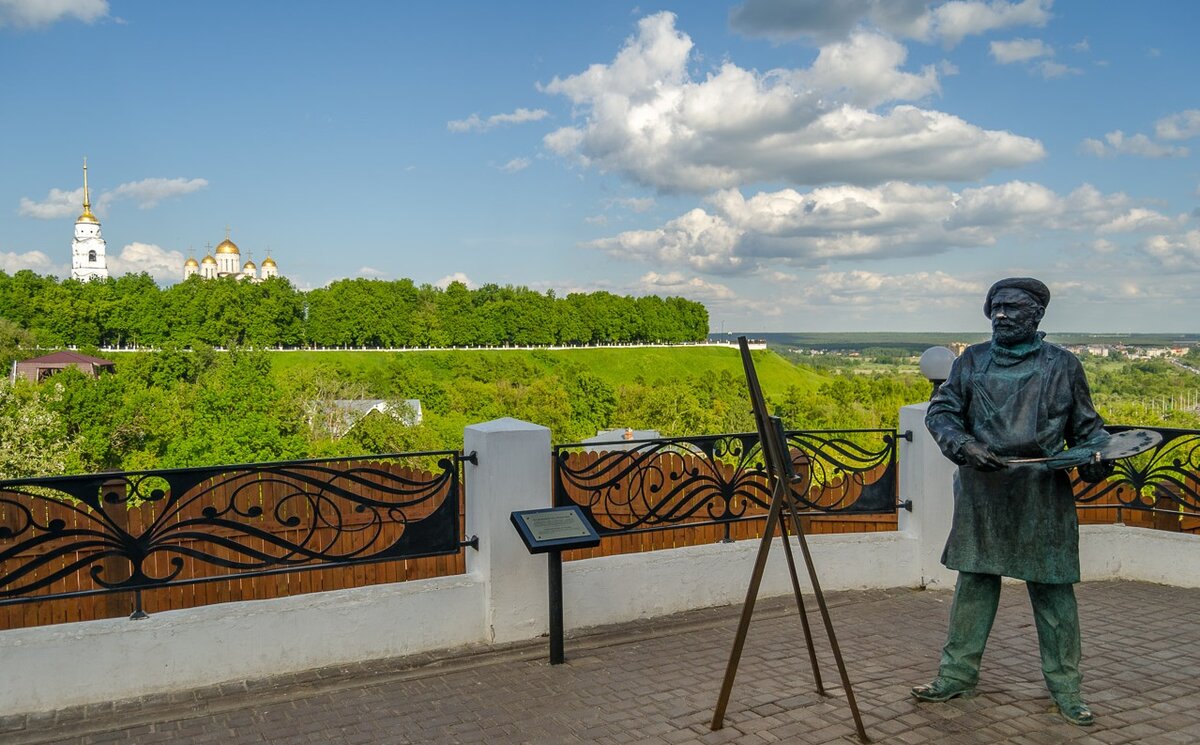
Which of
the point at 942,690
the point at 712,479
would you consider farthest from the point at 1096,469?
the point at 712,479

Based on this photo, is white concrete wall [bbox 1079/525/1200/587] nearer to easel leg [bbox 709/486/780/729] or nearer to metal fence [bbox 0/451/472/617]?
easel leg [bbox 709/486/780/729]

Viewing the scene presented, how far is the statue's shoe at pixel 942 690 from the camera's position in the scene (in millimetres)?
5016

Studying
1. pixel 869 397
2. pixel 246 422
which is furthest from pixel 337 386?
pixel 869 397

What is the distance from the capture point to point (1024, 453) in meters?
4.62

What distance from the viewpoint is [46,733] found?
4.83 metres

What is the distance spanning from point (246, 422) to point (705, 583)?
4717 centimetres

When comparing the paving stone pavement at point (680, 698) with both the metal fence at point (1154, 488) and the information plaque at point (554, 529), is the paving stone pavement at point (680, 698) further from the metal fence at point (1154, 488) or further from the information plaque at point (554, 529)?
the metal fence at point (1154, 488)

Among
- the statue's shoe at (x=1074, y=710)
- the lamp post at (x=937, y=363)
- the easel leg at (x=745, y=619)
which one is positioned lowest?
the statue's shoe at (x=1074, y=710)

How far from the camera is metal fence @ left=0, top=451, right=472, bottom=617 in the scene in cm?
544

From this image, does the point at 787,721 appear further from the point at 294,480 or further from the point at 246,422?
the point at 246,422

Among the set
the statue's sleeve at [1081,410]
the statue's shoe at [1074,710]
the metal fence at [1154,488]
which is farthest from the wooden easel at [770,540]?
the metal fence at [1154,488]

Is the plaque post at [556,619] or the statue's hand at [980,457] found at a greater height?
the statue's hand at [980,457]

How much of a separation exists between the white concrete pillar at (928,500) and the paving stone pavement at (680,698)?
1096 millimetres

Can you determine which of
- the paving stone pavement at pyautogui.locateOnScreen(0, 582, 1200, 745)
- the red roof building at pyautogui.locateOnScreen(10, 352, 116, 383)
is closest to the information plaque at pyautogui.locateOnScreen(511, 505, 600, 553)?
the paving stone pavement at pyautogui.locateOnScreen(0, 582, 1200, 745)
